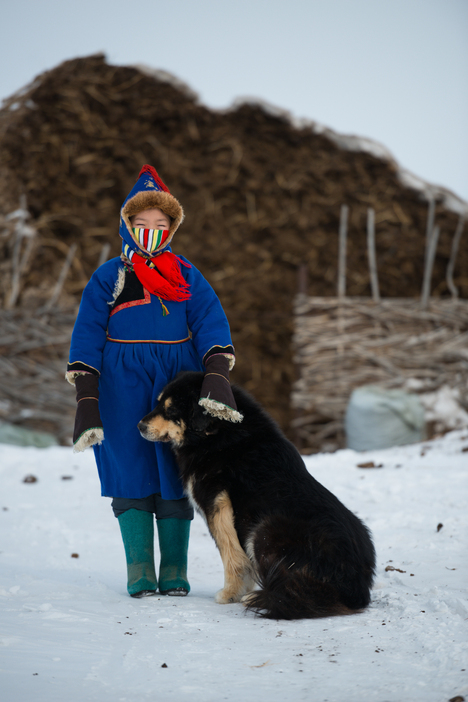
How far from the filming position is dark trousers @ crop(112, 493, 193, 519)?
2719 mm

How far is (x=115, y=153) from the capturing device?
9.29m

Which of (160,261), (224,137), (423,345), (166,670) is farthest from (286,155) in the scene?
(166,670)

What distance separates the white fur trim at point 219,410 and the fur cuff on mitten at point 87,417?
0.46 metres

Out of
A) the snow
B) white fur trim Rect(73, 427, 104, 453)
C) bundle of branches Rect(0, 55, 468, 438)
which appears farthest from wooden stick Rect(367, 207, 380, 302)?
white fur trim Rect(73, 427, 104, 453)

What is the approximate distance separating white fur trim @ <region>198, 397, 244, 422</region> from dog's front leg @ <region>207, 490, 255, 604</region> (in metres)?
0.32

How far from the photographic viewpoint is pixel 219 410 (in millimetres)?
2477

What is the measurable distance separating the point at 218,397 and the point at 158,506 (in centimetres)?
70

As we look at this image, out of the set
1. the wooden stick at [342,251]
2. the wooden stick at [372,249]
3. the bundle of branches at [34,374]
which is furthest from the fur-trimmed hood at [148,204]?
the wooden stick at [372,249]

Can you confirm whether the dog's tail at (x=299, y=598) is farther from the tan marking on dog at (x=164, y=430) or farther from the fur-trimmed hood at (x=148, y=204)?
the fur-trimmed hood at (x=148, y=204)

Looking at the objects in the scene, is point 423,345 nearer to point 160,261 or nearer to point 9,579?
point 160,261

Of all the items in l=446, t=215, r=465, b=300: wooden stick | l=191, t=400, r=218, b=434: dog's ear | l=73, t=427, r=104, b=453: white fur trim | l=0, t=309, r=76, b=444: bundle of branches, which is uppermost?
l=446, t=215, r=465, b=300: wooden stick

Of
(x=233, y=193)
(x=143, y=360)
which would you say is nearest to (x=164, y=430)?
(x=143, y=360)

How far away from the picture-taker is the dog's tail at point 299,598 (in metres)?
2.18

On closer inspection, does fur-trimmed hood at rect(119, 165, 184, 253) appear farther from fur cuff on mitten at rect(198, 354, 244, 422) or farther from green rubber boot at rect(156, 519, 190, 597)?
green rubber boot at rect(156, 519, 190, 597)
